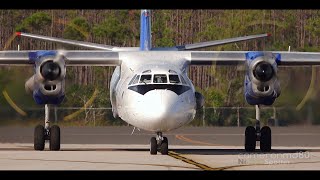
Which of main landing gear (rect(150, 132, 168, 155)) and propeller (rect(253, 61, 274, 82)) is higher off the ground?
propeller (rect(253, 61, 274, 82))

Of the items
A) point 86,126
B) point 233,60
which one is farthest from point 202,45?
point 86,126

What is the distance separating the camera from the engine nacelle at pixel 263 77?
26.9 metres

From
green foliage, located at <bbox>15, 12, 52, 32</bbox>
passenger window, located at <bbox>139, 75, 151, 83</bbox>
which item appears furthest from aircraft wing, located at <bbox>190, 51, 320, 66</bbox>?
green foliage, located at <bbox>15, 12, 52, 32</bbox>

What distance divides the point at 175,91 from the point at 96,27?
130ft

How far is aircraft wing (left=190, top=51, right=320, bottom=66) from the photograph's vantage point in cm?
2877

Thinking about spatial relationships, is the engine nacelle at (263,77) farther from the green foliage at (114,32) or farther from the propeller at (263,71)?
the green foliage at (114,32)

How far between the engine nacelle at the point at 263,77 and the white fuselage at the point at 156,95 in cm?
202

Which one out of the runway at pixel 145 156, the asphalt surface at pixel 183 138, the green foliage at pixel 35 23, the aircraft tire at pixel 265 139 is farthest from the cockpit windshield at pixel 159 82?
the green foliage at pixel 35 23

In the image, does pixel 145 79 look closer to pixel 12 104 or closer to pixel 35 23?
pixel 12 104

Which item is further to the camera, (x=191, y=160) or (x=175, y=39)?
(x=175, y=39)

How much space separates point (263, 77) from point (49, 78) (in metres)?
6.24

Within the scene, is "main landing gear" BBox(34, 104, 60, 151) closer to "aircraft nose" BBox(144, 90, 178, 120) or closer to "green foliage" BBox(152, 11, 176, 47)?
"aircraft nose" BBox(144, 90, 178, 120)
